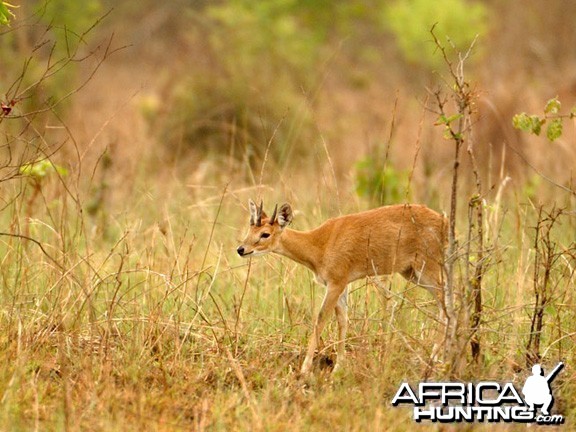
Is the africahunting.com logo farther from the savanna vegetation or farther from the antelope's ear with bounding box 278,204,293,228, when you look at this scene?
the antelope's ear with bounding box 278,204,293,228

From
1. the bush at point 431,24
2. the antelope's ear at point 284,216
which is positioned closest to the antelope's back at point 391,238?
the antelope's ear at point 284,216

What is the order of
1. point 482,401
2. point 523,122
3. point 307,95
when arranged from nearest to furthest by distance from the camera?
point 482,401 → point 523,122 → point 307,95

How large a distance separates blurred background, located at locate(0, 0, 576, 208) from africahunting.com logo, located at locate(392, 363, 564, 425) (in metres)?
2.41

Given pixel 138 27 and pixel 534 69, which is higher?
pixel 138 27

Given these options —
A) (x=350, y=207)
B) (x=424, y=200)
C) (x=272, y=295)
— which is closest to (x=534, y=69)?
(x=424, y=200)

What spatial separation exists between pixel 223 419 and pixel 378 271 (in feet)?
6.25

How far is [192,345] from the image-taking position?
268 inches

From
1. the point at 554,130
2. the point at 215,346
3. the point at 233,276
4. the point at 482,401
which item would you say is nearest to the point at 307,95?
the point at 233,276

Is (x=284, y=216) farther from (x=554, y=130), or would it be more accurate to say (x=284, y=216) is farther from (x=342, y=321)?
(x=554, y=130)

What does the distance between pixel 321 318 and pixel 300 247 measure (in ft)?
2.06

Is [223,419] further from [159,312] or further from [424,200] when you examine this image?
[424,200]

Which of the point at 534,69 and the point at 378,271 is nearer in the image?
the point at 378,271

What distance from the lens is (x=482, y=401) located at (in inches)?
234

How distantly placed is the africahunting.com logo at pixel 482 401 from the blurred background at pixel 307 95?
7.89ft
